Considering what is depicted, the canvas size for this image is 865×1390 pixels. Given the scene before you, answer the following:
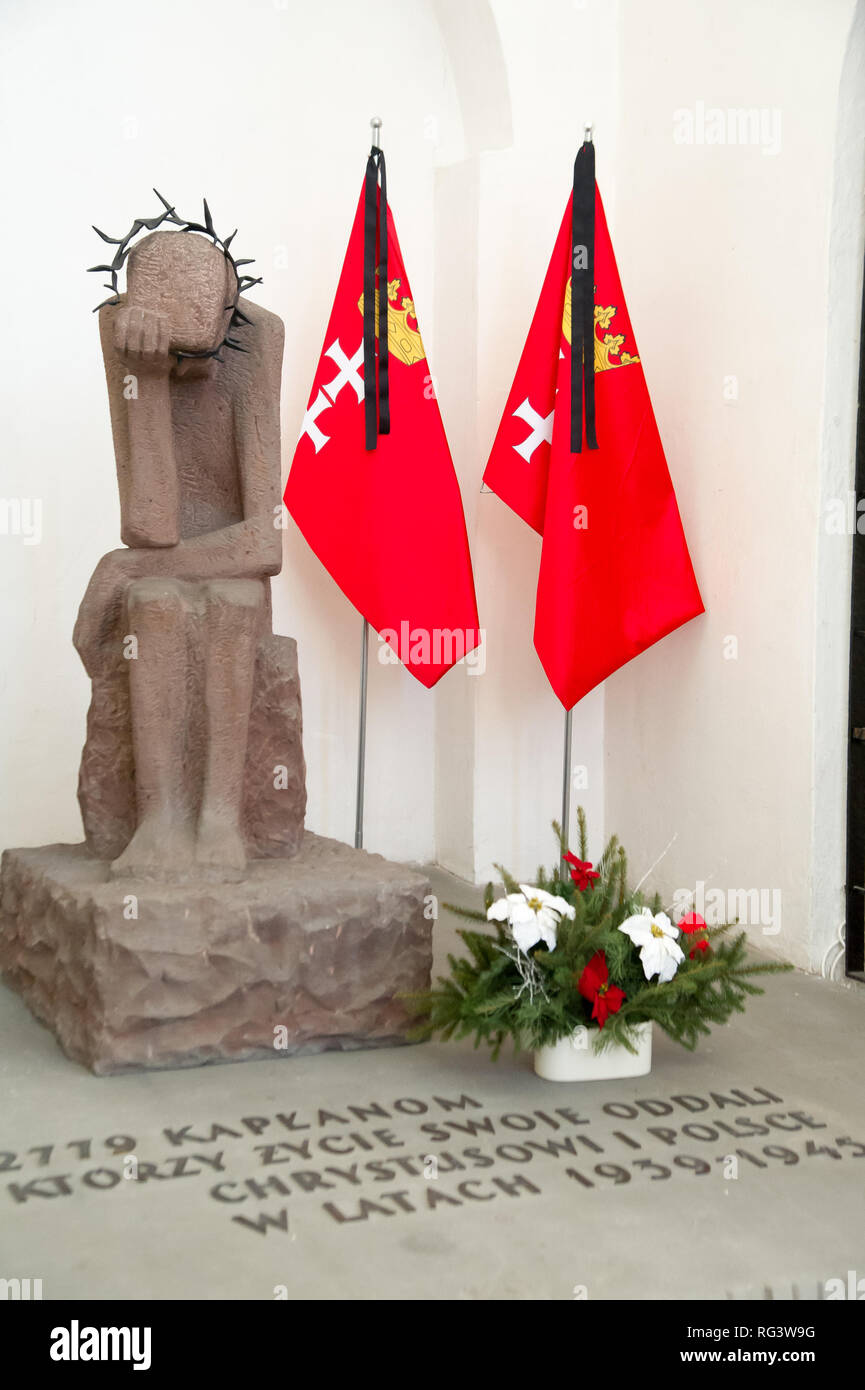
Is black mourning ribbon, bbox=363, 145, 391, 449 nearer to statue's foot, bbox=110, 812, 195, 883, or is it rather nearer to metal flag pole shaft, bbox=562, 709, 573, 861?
metal flag pole shaft, bbox=562, 709, 573, 861

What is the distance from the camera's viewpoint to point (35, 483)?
448cm

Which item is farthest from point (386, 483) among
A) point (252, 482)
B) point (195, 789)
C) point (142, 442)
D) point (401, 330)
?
point (195, 789)

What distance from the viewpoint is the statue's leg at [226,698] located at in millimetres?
3100

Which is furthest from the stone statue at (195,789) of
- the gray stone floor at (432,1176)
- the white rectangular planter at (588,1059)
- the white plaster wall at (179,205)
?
the white plaster wall at (179,205)

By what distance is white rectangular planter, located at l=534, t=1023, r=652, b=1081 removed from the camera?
2748mm

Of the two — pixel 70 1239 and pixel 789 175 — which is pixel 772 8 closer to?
pixel 789 175

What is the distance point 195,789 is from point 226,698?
232 millimetres

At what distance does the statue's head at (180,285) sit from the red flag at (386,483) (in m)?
1.17

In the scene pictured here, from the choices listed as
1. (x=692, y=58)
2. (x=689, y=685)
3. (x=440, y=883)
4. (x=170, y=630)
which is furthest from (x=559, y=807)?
(x=692, y=58)

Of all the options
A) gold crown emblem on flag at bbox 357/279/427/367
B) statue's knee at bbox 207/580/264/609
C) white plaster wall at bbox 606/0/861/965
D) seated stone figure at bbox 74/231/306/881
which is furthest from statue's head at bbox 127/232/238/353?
white plaster wall at bbox 606/0/861/965

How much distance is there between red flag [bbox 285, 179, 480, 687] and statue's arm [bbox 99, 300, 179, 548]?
42.7 inches

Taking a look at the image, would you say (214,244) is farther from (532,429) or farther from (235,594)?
(532,429)

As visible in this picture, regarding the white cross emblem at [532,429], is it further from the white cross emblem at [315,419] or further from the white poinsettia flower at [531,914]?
the white poinsettia flower at [531,914]

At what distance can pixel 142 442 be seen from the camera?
317cm
